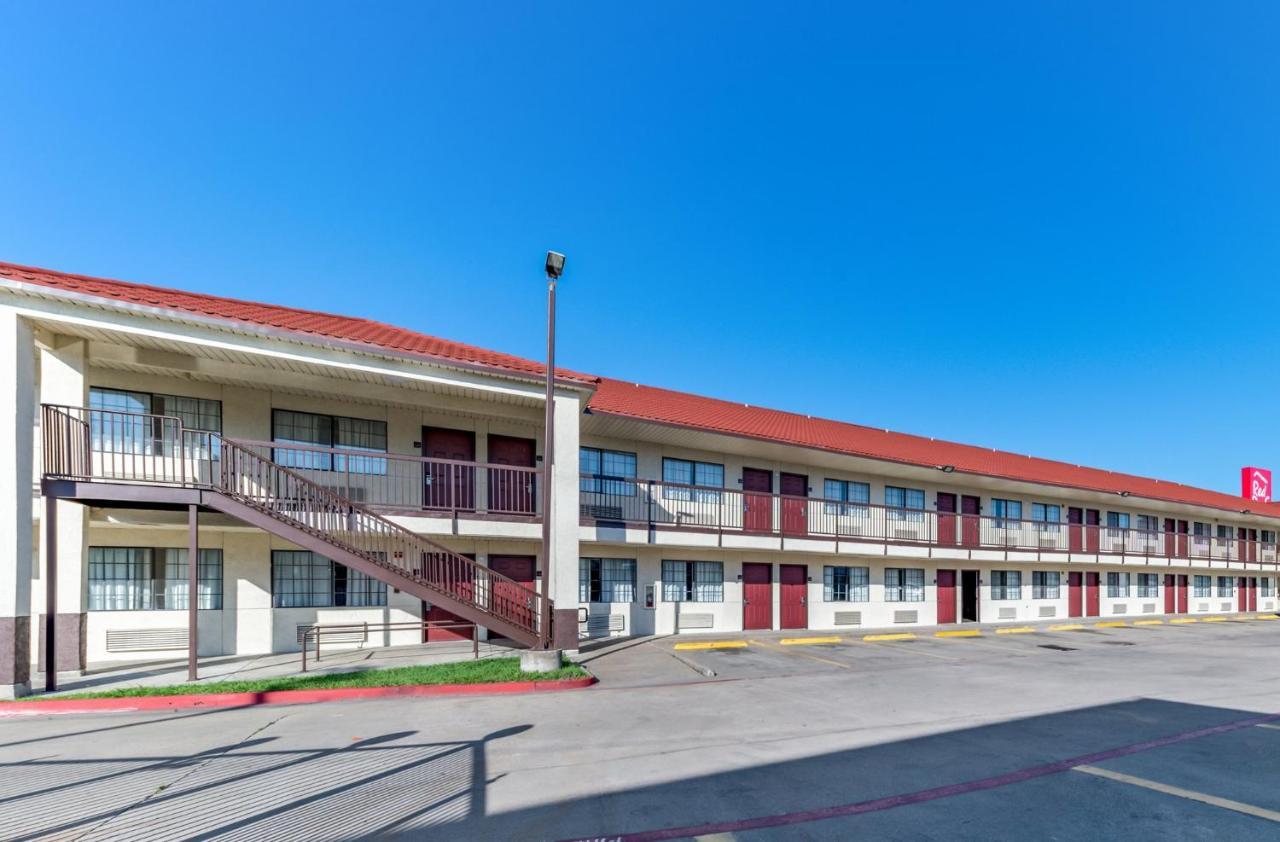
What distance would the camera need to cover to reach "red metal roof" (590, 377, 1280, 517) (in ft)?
Answer: 63.3

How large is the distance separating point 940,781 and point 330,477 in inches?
521

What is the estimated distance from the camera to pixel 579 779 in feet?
20.9

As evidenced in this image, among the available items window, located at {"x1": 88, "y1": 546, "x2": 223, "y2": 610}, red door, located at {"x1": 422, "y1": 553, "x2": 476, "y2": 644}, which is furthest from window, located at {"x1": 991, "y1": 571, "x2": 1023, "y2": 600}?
window, located at {"x1": 88, "y1": 546, "x2": 223, "y2": 610}

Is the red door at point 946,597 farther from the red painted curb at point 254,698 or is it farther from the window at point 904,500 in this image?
the red painted curb at point 254,698

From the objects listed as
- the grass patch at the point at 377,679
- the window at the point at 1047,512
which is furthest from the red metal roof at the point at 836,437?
the grass patch at the point at 377,679

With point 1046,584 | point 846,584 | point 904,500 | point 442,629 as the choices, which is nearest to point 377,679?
point 442,629

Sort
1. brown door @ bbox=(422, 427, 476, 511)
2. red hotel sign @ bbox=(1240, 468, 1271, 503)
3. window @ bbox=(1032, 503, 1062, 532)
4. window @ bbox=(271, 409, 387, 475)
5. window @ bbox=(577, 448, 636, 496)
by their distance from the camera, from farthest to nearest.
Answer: red hotel sign @ bbox=(1240, 468, 1271, 503), window @ bbox=(1032, 503, 1062, 532), window @ bbox=(577, 448, 636, 496), brown door @ bbox=(422, 427, 476, 511), window @ bbox=(271, 409, 387, 475)

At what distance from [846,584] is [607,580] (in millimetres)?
9430

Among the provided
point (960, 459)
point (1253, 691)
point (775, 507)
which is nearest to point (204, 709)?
point (775, 507)

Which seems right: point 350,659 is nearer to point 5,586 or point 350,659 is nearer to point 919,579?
point 5,586

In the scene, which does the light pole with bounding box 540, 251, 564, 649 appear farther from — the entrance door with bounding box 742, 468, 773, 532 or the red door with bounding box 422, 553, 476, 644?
the entrance door with bounding box 742, 468, 773, 532

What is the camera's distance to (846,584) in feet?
74.4

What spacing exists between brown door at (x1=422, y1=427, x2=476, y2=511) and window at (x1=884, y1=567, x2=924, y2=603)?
15856 mm

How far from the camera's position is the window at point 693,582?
1923 cm
